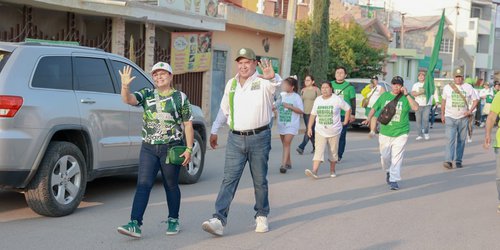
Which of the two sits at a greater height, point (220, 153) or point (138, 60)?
point (138, 60)

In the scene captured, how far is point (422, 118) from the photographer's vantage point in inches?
723

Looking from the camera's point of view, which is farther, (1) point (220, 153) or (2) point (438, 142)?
(2) point (438, 142)

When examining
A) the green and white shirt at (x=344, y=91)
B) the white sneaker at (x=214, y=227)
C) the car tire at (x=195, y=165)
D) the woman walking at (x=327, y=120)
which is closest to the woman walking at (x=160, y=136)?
the white sneaker at (x=214, y=227)

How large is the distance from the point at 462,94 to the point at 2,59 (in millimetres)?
8766

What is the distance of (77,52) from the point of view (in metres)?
7.50

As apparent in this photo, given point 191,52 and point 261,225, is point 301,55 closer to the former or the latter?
point 191,52

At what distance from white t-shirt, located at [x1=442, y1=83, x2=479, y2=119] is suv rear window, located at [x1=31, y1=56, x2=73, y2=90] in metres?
7.83

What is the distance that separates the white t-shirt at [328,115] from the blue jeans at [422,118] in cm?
766

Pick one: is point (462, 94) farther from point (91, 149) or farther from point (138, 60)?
point (138, 60)

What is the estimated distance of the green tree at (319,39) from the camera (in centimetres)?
2438

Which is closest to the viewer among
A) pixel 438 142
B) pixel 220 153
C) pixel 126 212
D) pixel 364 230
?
pixel 364 230

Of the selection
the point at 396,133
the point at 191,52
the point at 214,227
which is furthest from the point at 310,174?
the point at 191,52

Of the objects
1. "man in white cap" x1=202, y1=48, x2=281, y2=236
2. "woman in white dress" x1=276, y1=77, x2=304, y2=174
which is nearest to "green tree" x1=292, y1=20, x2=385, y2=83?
"woman in white dress" x1=276, y1=77, x2=304, y2=174

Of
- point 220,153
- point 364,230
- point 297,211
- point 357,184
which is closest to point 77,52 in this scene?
point 297,211
